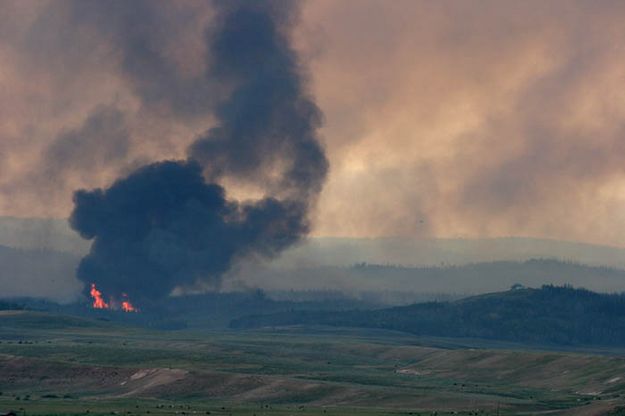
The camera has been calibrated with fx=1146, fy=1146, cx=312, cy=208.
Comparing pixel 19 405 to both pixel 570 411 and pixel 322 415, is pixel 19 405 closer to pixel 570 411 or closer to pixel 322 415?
pixel 322 415

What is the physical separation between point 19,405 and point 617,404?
328 ft

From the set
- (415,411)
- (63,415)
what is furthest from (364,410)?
(63,415)

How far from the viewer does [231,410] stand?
193 meters

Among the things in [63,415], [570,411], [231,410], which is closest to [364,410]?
[231,410]

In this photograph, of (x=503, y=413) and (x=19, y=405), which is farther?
(x=19, y=405)

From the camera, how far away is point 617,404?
172 meters

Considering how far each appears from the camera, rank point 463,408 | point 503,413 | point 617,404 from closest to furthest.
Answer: point 617,404 → point 503,413 → point 463,408

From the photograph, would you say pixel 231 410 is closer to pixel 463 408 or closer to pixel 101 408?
pixel 101 408

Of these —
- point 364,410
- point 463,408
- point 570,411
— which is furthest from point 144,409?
point 570,411

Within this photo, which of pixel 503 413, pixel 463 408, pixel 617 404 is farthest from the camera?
pixel 463 408

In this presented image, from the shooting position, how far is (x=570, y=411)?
182 m

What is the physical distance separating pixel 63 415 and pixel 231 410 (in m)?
29.7

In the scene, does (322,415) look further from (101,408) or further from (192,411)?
(101,408)

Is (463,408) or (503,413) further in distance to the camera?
(463,408)
